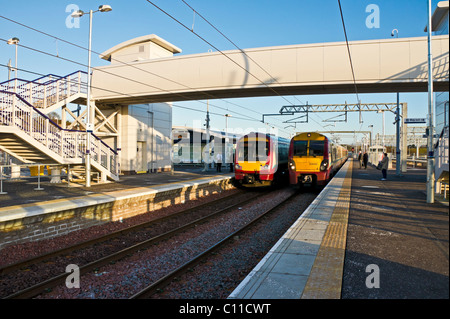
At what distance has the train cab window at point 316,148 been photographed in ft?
52.4

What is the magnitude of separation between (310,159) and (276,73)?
4.55 m

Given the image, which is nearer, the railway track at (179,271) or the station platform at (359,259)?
the station platform at (359,259)

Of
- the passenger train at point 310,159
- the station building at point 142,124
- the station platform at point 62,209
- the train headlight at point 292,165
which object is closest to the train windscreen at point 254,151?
the train headlight at point 292,165

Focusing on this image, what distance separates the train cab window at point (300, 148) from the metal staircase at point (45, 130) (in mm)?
9396

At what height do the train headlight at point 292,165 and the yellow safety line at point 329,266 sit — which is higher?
the train headlight at point 292,165

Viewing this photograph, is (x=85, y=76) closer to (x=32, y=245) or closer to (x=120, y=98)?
(x=120, y=98)

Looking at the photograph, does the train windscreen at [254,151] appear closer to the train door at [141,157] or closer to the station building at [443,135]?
the train door at [141,157]

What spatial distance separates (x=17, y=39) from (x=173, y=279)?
19.9 metres

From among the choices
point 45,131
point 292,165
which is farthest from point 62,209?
point 292,165

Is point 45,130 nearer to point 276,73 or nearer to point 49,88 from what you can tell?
point 49,88

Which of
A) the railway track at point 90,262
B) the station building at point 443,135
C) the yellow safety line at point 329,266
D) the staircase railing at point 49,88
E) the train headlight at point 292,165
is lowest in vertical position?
the railway track at point 90,262

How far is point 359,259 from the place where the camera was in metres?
4.86
